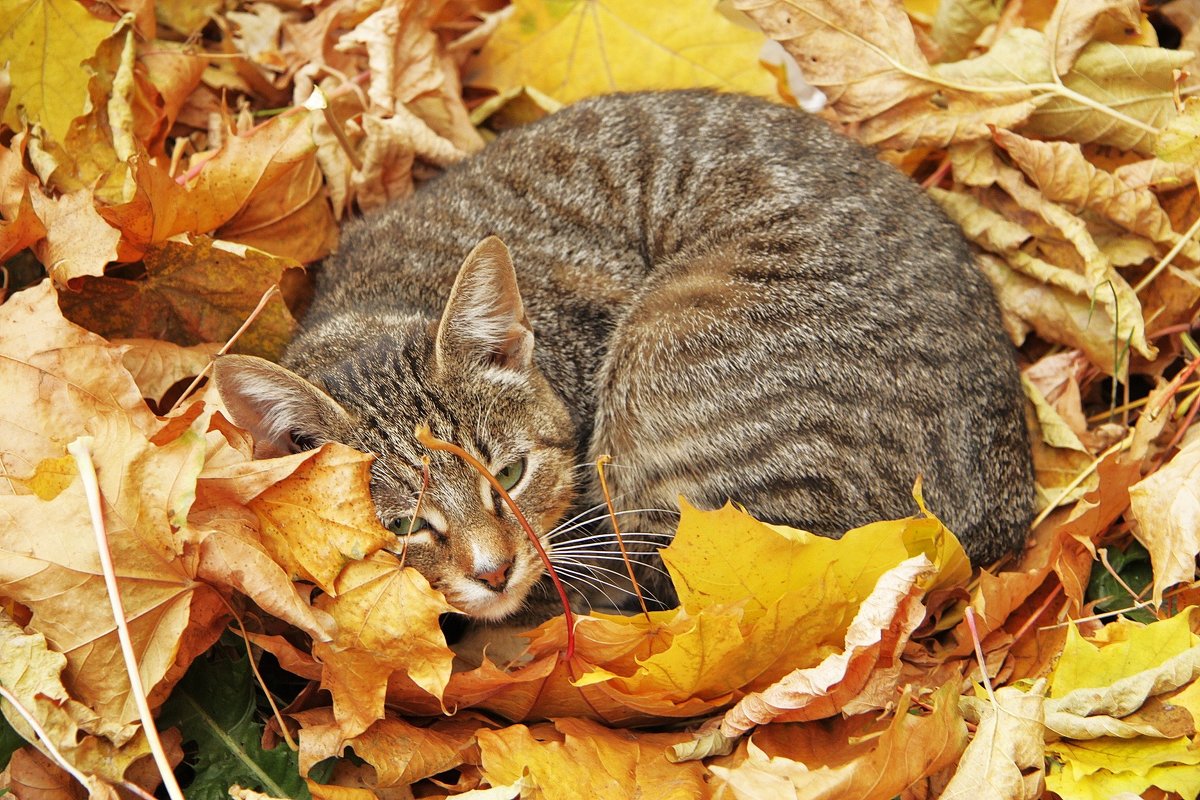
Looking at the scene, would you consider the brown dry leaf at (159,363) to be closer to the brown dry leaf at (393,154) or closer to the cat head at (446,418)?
the cat head at (446,418)

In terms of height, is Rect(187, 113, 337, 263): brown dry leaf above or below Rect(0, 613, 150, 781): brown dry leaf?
above

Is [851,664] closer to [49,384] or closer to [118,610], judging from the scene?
[118,610]

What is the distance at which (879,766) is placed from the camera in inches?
97.0

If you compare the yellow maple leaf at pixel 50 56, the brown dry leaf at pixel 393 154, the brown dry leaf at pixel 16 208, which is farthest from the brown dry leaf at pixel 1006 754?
the yellow maple leaf at pixel 50 56

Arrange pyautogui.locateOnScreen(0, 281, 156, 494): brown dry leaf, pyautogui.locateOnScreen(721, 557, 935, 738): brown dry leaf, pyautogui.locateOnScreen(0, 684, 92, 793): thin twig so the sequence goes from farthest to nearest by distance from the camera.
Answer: pyautogui.locateOnScreen(0, 281, 156, 494): brown dry leaf < pyautogui.locateOnScreen(721, 557, 935, 738): brown dry leaf < pyautogui.locateOnScreen(0, 684, 92, 793): thin twig

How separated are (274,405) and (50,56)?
1753 mm

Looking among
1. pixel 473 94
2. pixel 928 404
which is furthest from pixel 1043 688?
pixel 473 94

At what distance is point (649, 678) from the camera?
2.82m

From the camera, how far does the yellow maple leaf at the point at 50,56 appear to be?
364 centimetres

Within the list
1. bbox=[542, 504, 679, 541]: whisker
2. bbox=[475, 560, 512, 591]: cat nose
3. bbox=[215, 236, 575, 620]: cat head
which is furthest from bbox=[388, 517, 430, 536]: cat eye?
bbox=[542, 504, 679, 541]: whisker

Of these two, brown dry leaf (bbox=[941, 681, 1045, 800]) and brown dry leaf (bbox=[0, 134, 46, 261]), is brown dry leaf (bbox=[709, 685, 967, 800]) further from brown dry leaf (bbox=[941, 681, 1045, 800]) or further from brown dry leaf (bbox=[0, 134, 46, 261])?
brown dry leaf (bbox=[0, 134, 46, 261])

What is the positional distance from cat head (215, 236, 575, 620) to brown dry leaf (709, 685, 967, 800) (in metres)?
0.90

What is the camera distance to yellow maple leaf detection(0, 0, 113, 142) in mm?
3643

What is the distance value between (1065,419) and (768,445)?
3.93 feet
